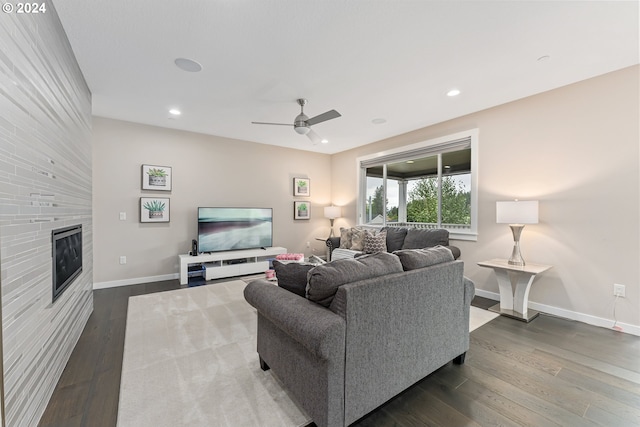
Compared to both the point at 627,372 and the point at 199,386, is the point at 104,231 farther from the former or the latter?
the point at 627,372

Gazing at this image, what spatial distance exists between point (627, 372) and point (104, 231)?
6047 mm

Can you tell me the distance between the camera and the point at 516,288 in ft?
10.2

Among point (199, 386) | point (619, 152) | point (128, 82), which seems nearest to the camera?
point (199, 386)

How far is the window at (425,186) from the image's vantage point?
411 centimetres

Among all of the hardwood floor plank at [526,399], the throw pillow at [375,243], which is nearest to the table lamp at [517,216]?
the hardwood floor plank at [526,399]

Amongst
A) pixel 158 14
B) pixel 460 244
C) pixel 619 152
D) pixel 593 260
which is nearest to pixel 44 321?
pixel 158 14

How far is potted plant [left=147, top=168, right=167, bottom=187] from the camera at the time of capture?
4461 millimetres

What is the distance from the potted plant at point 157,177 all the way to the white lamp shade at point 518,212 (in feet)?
16.3

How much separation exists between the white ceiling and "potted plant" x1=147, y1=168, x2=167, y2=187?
3.49ft

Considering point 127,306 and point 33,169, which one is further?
point 127,306

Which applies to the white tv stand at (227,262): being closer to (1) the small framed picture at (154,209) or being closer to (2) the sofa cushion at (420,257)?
(1) the small framed picture at (154,209)

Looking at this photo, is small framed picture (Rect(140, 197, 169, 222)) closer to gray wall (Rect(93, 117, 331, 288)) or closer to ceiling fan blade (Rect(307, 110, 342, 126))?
gray wall (Rect(93, 117, 331, 288))

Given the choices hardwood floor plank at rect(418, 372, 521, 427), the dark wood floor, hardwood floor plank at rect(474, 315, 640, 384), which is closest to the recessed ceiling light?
the dark wood floor

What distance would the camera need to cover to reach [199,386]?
184 cm
